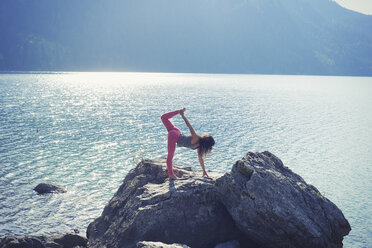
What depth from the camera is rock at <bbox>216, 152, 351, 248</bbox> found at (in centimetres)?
1013

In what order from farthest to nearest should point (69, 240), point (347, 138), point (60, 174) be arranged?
point (347, 138)
point (60, 174)
point (69, 240)

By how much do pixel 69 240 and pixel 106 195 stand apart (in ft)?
27.9

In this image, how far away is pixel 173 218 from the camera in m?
11.1

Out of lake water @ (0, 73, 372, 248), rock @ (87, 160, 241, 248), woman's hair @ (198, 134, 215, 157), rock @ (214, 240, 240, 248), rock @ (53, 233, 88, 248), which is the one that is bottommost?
lake water @ (0, 73, 372, 248)

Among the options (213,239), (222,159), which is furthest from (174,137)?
(222,159)

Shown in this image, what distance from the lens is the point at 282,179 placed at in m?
11.3

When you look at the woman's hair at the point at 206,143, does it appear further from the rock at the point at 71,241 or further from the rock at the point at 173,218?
the rock at the point at 71,241

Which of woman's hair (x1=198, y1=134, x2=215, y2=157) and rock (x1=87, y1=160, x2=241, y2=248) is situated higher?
woman's hair (x1=198, y1=134, x2=215, y2=157)

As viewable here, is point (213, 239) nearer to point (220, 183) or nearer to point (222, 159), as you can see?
point (220, 183)

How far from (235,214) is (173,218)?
2326mm

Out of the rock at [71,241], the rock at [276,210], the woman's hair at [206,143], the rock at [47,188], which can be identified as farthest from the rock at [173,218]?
the rock at [47,188]

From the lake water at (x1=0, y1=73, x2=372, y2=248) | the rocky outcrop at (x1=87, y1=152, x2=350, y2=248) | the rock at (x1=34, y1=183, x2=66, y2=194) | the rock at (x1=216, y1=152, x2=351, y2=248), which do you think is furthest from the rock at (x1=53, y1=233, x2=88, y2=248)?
the rock at (x1=34, y1=183, x2=66, y2=194)

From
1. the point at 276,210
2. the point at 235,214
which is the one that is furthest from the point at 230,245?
the point at 276,210

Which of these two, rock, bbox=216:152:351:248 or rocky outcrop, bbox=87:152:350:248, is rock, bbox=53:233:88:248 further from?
rock, bbox=216:152:351:248
